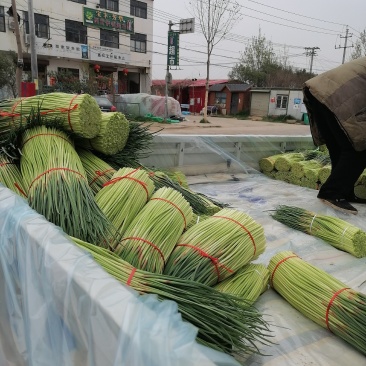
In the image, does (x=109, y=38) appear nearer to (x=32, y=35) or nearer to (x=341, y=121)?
(x=32, y=35)

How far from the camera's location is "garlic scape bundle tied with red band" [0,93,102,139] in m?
2.16

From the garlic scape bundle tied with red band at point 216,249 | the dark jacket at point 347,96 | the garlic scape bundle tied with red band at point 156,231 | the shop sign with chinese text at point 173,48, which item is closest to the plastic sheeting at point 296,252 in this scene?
the garlic scape bundle tied with red band at point 216,249

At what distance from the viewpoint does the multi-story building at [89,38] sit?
2336 cm

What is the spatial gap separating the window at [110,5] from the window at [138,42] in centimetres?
242

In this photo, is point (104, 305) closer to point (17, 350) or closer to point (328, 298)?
point (17, 350)

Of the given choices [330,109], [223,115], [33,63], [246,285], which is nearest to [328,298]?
[246,285]

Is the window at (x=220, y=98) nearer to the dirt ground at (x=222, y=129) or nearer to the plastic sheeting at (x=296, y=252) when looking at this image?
the dirt ground at (x=222, y=129)

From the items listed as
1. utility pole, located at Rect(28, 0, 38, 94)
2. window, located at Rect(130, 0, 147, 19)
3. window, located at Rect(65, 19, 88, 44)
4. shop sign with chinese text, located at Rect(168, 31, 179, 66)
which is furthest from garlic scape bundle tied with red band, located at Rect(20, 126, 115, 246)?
window, located at Rect(130, 0, 147, 19)

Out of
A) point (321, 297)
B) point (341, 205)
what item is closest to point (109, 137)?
point (321, 297)

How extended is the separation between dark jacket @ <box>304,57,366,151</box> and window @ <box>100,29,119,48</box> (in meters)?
26.7

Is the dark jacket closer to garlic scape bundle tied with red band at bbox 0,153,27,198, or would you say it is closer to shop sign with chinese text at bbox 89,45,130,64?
garlic scape bundle tied with red band at bbox 0,153,27,198

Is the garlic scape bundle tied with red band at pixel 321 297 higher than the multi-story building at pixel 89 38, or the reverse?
the multi-story building at pixel 89 38

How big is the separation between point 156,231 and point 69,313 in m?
0.66

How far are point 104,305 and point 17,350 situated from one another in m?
0.68
